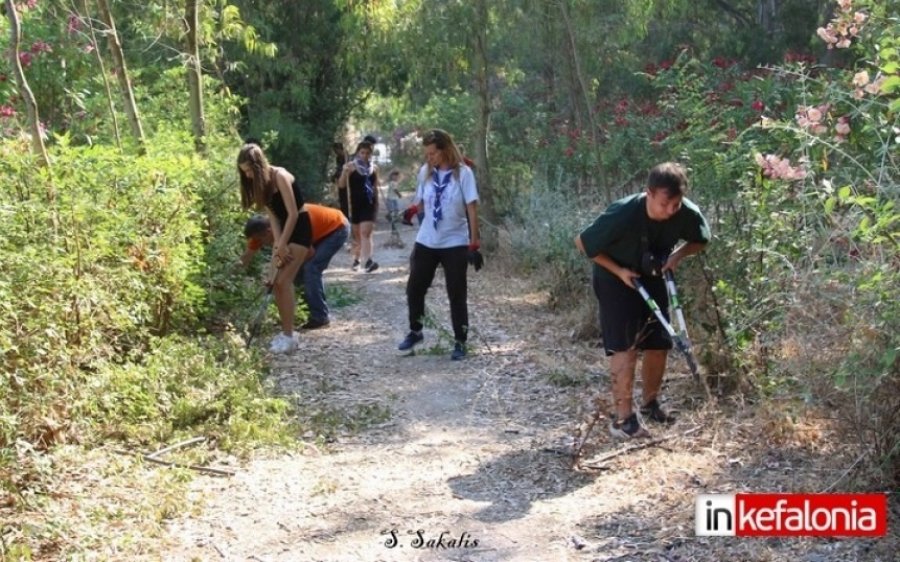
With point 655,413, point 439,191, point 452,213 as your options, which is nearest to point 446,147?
point 439,191

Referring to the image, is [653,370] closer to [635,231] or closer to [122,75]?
[635,231]

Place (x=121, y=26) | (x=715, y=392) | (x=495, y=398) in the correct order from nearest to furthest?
(x=715, y=392) → (x=495, y=398) → (x=121, y=26)

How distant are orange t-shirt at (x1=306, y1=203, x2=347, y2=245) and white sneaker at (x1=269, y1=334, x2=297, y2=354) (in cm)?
104

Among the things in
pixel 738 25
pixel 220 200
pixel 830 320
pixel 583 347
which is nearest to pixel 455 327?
pixel 583 347

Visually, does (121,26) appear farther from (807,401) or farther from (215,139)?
(807,401)

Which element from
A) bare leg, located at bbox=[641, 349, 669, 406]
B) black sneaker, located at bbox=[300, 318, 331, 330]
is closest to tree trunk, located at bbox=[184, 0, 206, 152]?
black sneaker, located at bbox=[300, 318, 331, 330]

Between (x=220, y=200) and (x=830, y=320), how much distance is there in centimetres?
567

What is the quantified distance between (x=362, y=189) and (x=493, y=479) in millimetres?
7924

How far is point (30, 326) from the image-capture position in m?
4.98

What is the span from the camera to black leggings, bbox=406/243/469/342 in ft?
26.5

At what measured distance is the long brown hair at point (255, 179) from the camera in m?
8.12

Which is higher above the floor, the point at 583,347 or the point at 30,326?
the point at 30,326

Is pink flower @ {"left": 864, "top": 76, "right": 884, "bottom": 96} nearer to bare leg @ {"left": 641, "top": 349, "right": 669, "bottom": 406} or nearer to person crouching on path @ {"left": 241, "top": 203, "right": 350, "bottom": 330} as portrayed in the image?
bare leg @ {"left": 641, "top": 349, "right": 669, "bottom": 406}

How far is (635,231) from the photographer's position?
228 inches
